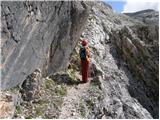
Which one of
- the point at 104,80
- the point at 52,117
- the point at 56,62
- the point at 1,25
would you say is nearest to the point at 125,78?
the point at 104,80

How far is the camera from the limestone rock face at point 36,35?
567 inches

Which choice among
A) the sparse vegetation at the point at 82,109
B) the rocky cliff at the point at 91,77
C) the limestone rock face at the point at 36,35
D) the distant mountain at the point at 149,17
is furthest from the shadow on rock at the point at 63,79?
the distant mountain at the point at 149,17

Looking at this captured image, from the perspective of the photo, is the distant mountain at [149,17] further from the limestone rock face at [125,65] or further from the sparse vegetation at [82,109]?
the sparse vegetation at [82,109]

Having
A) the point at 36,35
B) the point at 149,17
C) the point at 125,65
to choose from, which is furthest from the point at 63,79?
the point at 149,17

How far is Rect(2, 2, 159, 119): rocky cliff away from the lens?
16.8 m

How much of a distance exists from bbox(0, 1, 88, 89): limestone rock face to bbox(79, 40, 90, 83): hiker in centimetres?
143

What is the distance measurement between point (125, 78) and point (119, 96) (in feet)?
13.7

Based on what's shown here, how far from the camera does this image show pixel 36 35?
1669 centimetres

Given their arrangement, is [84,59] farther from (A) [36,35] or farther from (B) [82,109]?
(A) [36,35]

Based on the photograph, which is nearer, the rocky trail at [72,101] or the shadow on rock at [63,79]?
the rocky trail at [72,101]

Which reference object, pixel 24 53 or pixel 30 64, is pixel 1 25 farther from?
pixel 30 64

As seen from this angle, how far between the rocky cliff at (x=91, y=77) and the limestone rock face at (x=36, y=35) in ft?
0.18

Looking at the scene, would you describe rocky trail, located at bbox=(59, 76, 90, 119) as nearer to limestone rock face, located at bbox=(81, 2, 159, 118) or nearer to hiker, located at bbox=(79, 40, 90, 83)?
hiker, located at bbox=(79, 40, 90, 83)

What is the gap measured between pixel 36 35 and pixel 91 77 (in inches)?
193
